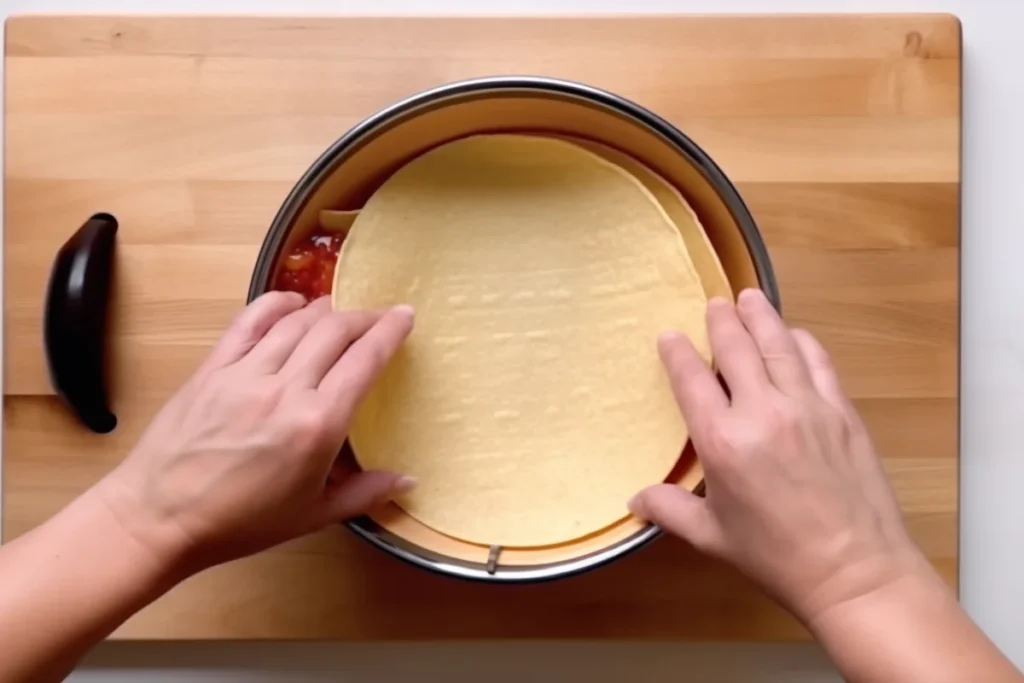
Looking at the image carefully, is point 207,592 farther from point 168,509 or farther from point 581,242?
point 581,242

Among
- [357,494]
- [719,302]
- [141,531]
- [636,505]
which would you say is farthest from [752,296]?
[141,531]

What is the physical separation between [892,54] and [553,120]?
0.23m

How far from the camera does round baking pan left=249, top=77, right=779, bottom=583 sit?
56cm

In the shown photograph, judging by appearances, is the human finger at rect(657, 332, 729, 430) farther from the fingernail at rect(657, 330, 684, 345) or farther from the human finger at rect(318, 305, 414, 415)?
the human finger at rect(318, 305, 414, 415)

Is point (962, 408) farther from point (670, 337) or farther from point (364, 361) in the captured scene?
point (364, 361)

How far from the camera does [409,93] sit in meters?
0.66

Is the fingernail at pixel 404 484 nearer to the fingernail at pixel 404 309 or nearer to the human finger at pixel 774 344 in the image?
the fingernail at pixel 404 309

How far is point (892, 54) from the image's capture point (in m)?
0.66

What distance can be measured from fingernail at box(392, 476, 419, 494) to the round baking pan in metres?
0.02

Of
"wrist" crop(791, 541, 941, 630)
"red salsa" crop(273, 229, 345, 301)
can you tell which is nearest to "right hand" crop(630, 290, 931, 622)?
"wrist" crop(791, 541, 941, 630)

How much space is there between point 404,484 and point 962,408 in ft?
1.25

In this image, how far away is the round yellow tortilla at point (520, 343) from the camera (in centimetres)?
62

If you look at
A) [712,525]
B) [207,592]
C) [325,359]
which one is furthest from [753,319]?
[207,592]

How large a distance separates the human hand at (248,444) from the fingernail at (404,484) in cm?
5
